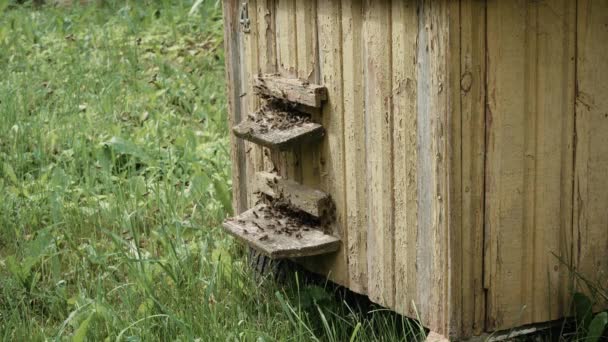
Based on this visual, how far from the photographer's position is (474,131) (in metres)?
3.88

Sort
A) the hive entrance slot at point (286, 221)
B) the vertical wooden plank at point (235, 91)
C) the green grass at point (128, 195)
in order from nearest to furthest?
the hive entrance slot at point (286, 221) → the green grass at point (128, 195) → the vertical wooden plank at point (235, 91)

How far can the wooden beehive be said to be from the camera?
12.7 ft

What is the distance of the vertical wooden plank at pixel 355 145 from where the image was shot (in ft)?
14.0

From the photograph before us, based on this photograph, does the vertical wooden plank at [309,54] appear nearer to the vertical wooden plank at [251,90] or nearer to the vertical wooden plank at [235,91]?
the vertical wooden plank at [251,90]

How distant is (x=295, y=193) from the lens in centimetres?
469

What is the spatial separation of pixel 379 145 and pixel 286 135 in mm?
446

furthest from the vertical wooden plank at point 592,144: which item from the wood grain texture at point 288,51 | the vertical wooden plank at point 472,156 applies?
the wood grain texture at point 288,51

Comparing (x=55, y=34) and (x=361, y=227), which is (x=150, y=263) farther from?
(x=55, y=34)

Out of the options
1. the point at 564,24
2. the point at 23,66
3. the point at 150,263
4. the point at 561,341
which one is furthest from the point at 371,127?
the point at 23,66

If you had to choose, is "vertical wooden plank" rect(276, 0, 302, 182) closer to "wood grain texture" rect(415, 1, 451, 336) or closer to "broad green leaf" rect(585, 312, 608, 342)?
"wood grain texture" rect(415, 1, 451, 336)

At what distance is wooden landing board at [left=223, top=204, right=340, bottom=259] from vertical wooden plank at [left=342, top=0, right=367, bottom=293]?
0.40ft

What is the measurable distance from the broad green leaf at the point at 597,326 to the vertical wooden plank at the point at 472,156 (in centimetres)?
38

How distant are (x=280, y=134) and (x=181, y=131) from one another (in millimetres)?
2473

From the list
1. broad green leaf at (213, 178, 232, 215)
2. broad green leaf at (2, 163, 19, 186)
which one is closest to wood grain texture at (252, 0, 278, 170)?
broad green leaf at (213, 178, 232, 215)
